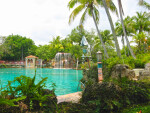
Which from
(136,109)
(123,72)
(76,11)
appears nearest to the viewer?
(136,109)

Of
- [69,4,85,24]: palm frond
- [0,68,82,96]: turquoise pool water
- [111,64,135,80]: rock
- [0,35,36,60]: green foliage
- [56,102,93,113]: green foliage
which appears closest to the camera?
[56,102,93,113]: green foliage

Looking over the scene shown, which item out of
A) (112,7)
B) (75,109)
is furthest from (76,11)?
(75,109)

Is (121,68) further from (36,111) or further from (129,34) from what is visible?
(129,34)

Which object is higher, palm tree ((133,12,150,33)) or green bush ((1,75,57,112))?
palm tree ((133,12,150,33))

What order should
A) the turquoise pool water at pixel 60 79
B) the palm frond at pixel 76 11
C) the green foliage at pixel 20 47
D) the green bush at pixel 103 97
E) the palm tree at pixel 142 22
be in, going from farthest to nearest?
the green foliage at pixel 20 47 < the palm tree at pixel 142 22 < the palm frond at pixel 76 11 < the turquoise pool water at pixel 60 79 < the green bush at pixel 103 97

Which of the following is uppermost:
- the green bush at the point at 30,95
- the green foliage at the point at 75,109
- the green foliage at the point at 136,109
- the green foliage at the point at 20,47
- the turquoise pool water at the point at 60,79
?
the green foliage at the point at 20,47

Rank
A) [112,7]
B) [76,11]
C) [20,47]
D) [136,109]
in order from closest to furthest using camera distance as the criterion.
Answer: [136,109], [112,7], [76,11], [20,47]

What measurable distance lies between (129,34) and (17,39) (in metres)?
32.8

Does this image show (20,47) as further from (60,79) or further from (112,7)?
(112,7)

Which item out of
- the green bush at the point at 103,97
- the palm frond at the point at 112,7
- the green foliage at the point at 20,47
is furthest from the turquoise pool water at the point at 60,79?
the green foliage at the point at 20,47

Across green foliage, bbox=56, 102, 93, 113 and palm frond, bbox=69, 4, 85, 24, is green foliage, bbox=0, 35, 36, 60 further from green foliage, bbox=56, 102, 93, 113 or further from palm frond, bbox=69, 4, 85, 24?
green foliage, bbox=56, 102, 93, 113

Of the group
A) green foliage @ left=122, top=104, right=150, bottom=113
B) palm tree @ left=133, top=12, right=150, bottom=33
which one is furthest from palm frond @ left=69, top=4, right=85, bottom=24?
palm tree @ left=133, top=12, right=150, bottom=33

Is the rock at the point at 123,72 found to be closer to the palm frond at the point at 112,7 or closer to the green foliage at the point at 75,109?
the green foliage at the point at 75,109

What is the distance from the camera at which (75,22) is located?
13414mm
